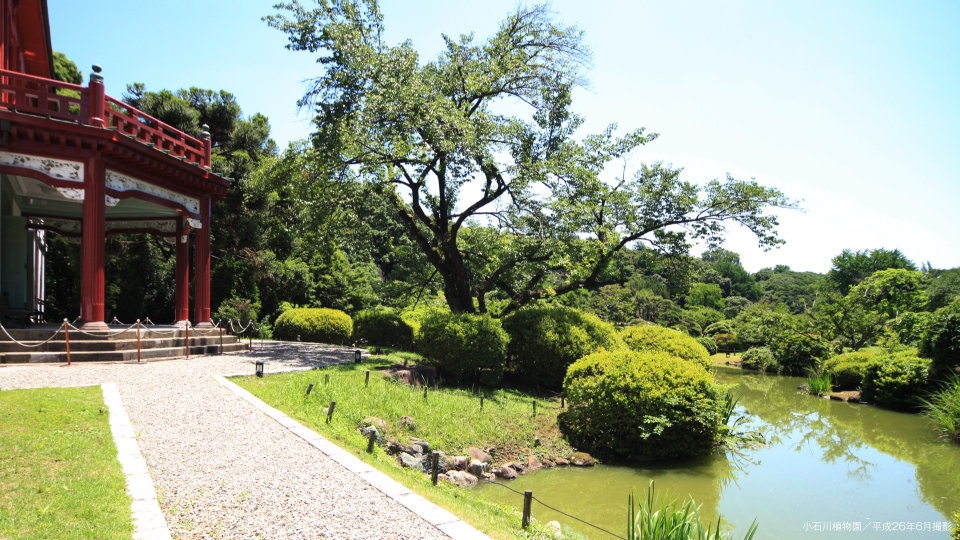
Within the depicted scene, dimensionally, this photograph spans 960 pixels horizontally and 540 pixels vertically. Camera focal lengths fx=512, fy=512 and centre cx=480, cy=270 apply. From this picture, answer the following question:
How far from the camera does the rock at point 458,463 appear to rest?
25.2 feet

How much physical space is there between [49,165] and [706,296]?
58.8 meters

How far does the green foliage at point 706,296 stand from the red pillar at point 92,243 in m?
51.3

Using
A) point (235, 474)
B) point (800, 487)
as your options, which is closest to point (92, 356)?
point (235, 474)

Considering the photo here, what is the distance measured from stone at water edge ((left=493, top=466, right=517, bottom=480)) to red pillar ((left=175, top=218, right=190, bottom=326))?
32.1ft

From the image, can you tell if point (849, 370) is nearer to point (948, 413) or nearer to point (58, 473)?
point (948, 413)

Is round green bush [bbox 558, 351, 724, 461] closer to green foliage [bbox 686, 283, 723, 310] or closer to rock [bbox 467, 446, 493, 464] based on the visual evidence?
rock [bbox 467, 446, 493, 464]

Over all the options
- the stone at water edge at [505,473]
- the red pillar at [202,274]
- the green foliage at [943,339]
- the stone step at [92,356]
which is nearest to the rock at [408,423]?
the stone at water edge at [505,473]

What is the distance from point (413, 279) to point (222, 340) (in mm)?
6324

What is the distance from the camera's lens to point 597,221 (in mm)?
14977

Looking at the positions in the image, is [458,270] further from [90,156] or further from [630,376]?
[90,156]

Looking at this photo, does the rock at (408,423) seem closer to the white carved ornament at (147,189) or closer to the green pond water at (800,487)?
the green pond water at (800,487)

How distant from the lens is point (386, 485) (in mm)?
4918

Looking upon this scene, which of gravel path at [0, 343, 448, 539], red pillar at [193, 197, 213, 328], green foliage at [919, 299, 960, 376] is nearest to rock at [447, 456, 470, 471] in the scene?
gravel path at [0, 343, 448, 539]

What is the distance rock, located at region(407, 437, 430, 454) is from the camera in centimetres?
773
